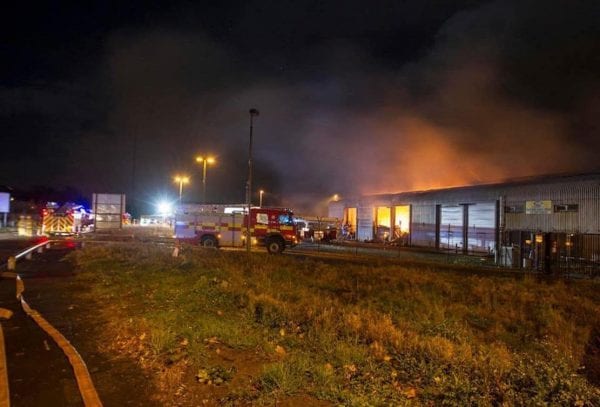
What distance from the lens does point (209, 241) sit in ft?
88.6

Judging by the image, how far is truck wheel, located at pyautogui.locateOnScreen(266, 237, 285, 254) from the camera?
84.6 ft

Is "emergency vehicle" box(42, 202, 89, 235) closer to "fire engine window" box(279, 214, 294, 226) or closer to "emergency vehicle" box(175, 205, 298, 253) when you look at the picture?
"emergency vehicle" box(175, 205, 298, 253)

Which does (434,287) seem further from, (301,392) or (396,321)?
(301,392)

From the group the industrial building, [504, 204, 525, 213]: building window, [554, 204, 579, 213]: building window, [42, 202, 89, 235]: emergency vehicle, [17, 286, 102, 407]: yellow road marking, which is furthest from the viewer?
[42, 202, 89, 235]: emergency vehicle

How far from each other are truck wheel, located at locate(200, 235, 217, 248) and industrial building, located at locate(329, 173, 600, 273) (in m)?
16.0

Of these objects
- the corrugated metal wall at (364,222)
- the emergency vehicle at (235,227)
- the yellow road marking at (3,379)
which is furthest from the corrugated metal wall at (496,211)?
the yellow road marking at (3,379)

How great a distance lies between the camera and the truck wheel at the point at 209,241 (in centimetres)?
2694

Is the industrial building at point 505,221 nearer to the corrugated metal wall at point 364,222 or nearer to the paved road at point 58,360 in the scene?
the corrugated metal wall at point 364,222

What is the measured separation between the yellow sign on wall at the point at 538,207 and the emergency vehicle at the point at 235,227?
52.9 feet

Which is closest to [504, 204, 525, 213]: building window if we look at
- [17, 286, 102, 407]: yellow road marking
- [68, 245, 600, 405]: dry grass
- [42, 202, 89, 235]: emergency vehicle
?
[68, 245, 600, 405]: dry grass

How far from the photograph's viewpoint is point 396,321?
344 inches

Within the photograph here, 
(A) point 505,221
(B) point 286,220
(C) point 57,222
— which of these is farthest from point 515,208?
(C) point 57,222

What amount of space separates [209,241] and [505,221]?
809 inches

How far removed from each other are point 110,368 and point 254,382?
6.71 ft
